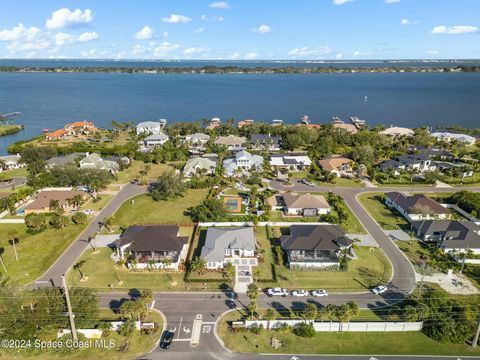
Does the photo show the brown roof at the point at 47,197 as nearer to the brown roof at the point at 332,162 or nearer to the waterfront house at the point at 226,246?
the waterfront house at the point at 226,246

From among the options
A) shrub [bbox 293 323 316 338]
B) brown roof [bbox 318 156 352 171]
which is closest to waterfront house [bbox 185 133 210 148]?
brown roof [bbox 318 156 352 171]

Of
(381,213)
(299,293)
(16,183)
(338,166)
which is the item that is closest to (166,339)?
(299,293)

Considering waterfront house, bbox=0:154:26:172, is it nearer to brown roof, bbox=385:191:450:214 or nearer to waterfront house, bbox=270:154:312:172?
waterfront house, bbox=270:154:312:172

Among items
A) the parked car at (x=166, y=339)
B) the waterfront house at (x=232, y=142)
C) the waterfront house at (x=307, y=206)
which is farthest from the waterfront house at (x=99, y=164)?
the parked car at (x=166, y=339)

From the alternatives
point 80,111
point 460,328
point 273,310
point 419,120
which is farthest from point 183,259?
point 80,111

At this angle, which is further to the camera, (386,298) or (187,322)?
(386,298)

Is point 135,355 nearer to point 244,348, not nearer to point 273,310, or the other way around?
point 244,348
